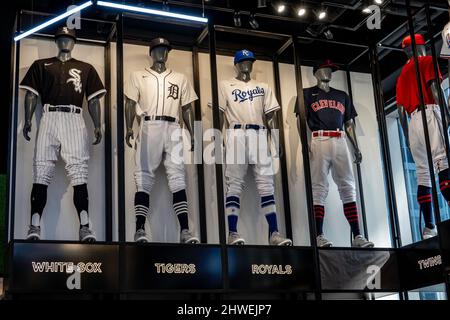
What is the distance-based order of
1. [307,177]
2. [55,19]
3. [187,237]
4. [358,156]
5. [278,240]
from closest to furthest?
1. [55,19]
2. [187,237]
3. [278,240]
4. [307,177]
5. [358,156]

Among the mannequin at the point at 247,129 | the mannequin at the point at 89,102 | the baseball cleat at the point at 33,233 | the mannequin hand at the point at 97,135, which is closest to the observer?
the baseball cleat at the point at 33,233

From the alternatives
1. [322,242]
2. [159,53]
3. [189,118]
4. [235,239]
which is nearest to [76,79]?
[159,53]

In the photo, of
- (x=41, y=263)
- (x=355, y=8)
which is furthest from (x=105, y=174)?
(x=355, y=8)

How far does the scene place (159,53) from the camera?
6.89 meters

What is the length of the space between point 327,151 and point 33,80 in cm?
293

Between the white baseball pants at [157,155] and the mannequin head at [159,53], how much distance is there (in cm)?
65

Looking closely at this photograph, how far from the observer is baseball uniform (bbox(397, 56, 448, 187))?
663 centimetres

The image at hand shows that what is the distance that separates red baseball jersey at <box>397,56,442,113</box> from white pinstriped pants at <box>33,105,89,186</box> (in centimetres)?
315

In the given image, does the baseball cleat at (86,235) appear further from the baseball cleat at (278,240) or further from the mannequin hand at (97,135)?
the baseball cleat at (278,240)

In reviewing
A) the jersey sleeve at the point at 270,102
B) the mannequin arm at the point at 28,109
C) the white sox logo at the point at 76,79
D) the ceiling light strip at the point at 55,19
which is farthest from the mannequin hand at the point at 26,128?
the jersey sleeve at the point at 270,102

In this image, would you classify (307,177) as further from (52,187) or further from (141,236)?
(52,187)

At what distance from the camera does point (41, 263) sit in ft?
19.1

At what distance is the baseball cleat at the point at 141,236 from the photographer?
20.6ft

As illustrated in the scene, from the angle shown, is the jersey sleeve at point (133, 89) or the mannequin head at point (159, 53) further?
the mannequin head at point (159, 53)
